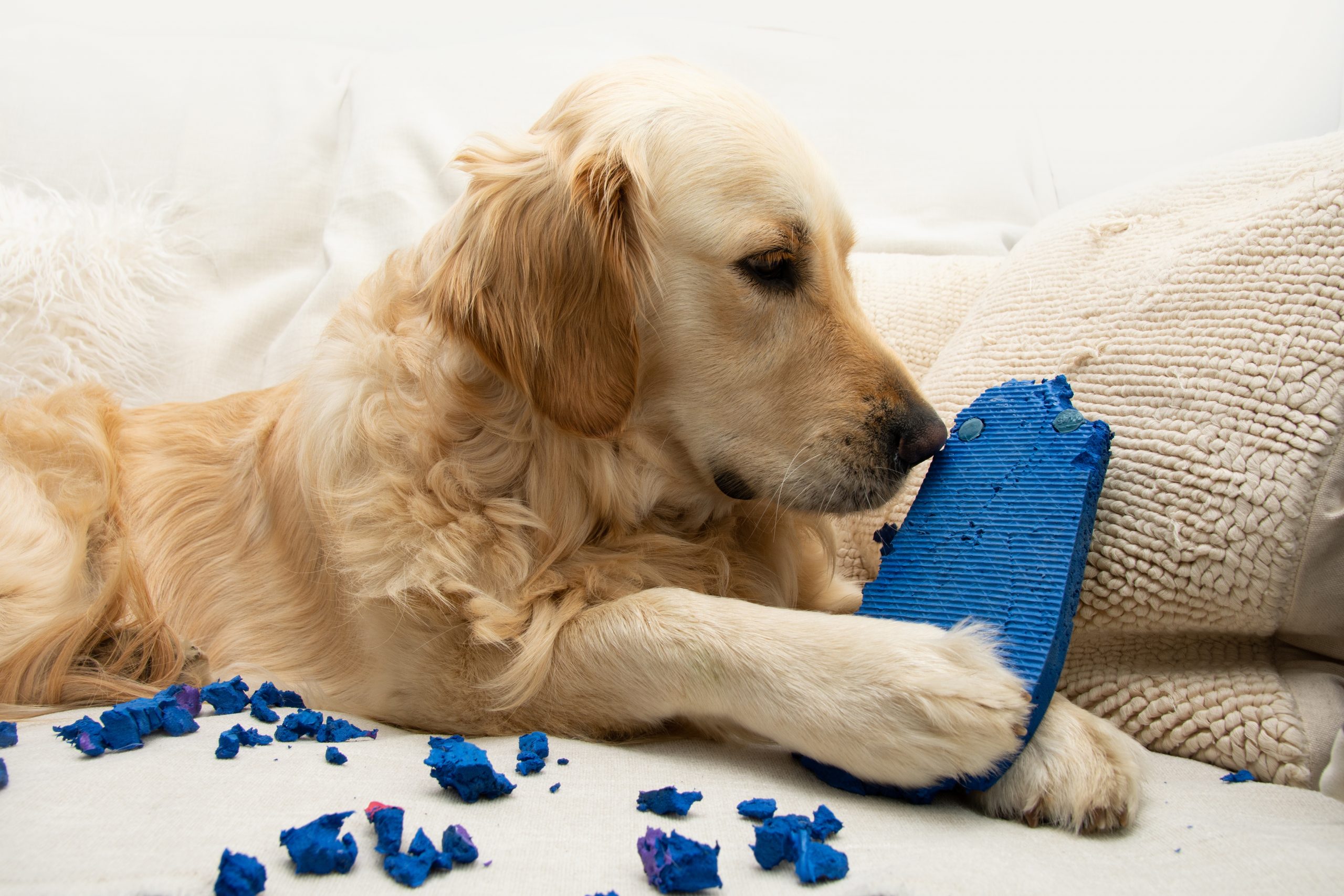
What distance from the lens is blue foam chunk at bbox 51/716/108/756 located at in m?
1.11

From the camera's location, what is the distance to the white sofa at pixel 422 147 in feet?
3.84

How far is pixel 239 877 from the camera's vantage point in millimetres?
751

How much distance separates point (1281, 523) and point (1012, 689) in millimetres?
442

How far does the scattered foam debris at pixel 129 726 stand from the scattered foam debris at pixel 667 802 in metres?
0.65

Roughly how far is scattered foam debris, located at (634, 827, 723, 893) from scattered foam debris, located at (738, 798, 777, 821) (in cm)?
15

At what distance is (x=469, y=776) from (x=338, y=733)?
0.38 meters

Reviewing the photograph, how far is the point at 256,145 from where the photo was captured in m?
2.62

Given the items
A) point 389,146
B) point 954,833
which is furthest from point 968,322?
point 389,146

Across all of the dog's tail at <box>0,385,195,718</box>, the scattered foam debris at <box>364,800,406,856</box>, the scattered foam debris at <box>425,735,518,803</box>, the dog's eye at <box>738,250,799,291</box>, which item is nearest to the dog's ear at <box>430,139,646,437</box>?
the dog's eye at <box>738,250,799,291</box>

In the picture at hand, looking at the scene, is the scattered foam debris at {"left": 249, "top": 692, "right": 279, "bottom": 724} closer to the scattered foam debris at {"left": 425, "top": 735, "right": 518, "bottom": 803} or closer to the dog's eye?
the scattered foam debris at {"left": 425, "top": 735, "right": 518, "bottom": 803}

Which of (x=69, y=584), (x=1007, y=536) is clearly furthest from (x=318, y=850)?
(x=69, y=584)

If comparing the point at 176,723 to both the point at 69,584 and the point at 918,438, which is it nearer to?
the point at 69,584

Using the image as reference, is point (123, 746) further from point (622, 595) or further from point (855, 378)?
point (855, 378)

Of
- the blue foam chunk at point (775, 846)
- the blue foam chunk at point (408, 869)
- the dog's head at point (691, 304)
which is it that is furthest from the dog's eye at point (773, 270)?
the blue foam chunk at point (408, 869)
